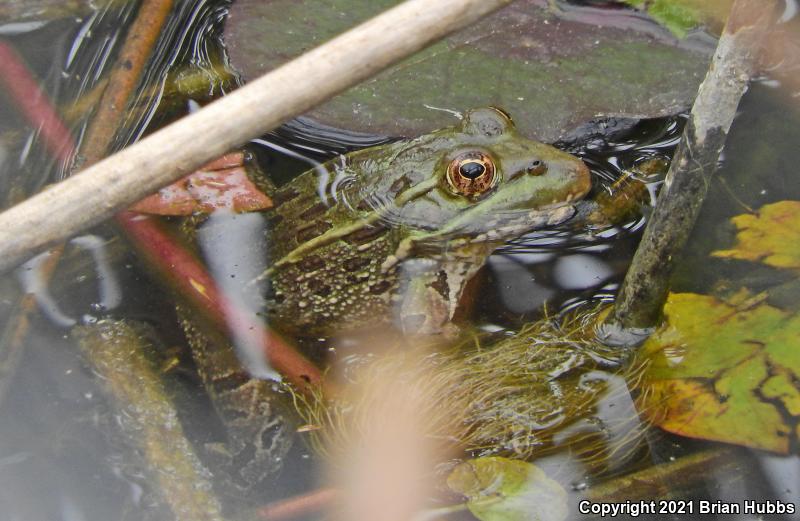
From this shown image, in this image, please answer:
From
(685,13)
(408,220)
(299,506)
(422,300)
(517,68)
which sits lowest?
(299,506)

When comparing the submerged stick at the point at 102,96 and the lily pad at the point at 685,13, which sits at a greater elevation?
the lily pad at the point at 685,13

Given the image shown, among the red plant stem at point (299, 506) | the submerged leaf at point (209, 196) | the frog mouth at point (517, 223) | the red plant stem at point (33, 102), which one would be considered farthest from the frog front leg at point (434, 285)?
the red plant stem at point (33, 102)

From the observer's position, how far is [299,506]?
2.48 metres

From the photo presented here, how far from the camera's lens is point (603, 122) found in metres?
3.15

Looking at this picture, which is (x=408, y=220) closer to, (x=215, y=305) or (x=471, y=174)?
(x=471, y=174)

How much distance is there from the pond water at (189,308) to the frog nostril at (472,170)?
1.64 feet

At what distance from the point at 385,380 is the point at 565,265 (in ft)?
2.80

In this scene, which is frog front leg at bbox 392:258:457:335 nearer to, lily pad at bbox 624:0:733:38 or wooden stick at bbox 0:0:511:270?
lily pad at bbox 624:0:733:38

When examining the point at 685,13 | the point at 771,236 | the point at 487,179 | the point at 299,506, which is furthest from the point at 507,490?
the point at 685,13

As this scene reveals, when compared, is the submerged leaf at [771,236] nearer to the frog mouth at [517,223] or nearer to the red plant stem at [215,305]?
the frog mouth at [517,223]

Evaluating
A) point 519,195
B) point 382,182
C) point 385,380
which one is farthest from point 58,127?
point 519,195

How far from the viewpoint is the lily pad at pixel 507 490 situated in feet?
7.64

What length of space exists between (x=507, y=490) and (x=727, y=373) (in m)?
0.79

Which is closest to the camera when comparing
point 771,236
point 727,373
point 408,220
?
point 727,373
